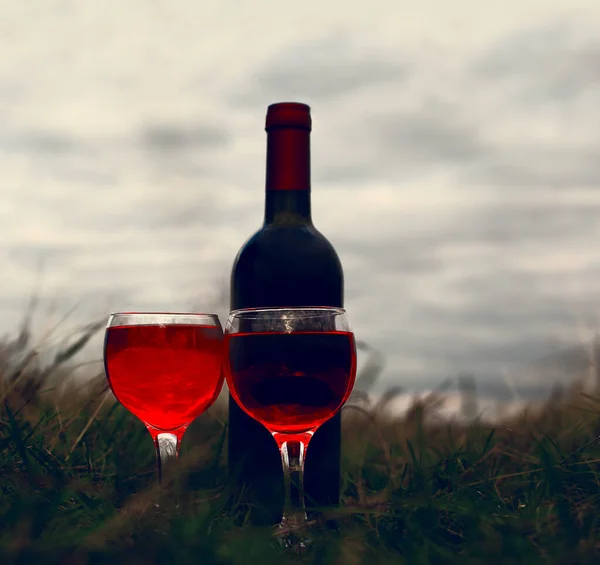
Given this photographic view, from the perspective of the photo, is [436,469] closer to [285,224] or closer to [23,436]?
[285,224]

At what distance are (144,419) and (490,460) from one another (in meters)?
1.23

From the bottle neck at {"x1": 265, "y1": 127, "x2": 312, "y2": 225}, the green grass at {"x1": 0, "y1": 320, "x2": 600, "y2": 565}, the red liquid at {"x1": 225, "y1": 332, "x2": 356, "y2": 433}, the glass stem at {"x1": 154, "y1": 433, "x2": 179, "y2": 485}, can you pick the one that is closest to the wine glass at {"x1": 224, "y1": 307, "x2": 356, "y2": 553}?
the red liquid at {"x1": 225, "y1": 332, "x2": 356, "y2": 433}

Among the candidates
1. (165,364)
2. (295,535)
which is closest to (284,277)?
(165,364)

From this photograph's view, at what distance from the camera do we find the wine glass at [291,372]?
234 centimetres

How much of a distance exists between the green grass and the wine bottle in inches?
5.0

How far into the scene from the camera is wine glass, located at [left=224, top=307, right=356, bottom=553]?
234cm

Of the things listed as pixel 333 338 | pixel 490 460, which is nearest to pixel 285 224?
pixel 333 338

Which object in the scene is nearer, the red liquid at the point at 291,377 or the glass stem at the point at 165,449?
the red liquid at the point at 291,377

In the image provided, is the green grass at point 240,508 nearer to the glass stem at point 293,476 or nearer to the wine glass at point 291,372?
the glass stem at point 293,476

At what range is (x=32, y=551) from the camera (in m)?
2.00

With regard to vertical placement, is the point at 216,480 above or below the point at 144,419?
below

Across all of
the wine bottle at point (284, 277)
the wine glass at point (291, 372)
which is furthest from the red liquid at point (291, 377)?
the wine bottle at point (284, 277)

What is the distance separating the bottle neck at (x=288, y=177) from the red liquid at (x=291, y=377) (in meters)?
0.55

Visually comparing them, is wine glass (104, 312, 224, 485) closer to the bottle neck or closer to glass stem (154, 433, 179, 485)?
glass stem (154, 433, 179, 485)
